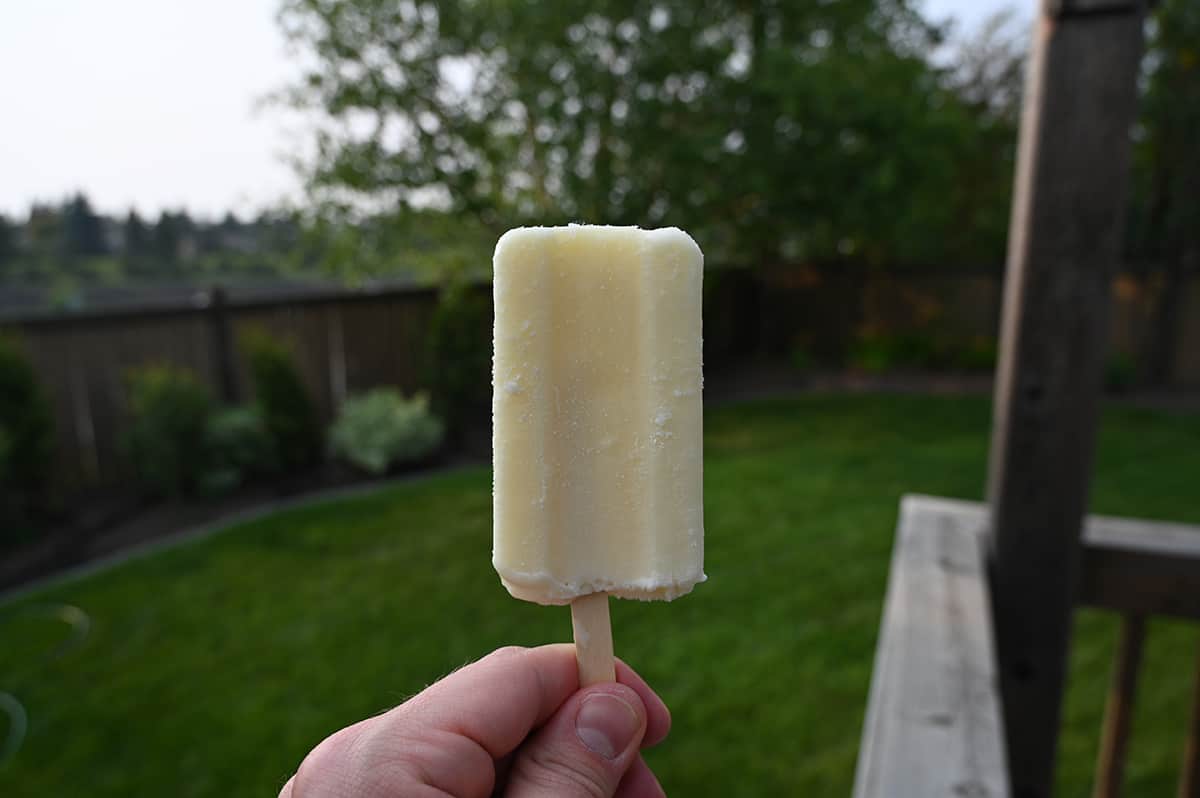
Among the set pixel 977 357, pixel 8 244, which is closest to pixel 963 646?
pixel 8 244

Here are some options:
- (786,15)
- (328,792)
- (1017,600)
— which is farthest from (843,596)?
(786,15)

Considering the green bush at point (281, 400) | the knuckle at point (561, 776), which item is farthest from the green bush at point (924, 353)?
A: the knuckle at point (561, 776)

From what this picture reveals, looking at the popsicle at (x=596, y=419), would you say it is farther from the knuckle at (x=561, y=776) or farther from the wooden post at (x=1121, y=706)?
the wooden post at (x=1121, y=706)

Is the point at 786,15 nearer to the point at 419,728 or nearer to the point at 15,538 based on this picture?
the point at 15,538

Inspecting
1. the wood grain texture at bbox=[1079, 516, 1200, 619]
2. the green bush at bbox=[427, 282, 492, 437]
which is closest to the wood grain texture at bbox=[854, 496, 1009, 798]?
the wood grain texture at bbox=[1079, 516, 1200, 619]

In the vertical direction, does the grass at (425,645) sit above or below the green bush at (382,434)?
below
